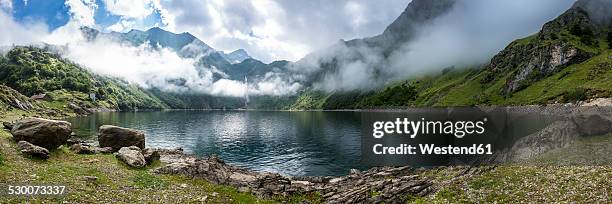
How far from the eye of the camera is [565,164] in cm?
3947

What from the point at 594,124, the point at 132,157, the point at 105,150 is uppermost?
the point at 594,124

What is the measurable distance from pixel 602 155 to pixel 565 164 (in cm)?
409

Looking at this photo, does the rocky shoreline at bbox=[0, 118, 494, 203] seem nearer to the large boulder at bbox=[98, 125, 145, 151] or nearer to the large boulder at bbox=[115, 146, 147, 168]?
the large boulder at bbox=[115, 146, 147, 168]

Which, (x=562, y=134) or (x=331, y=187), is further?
(x=331, y=187)

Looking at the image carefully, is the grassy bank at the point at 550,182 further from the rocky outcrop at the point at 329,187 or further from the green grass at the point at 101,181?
the green grass at the point at 101,181

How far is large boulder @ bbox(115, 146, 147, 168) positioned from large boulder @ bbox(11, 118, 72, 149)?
7061 mm

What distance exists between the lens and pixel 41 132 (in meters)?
44.8

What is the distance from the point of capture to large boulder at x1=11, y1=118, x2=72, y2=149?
44.4 m

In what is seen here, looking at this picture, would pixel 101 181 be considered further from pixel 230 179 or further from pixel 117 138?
pixel 117 138

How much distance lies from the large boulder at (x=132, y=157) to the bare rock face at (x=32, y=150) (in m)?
8.37

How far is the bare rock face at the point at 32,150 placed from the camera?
38969 mm

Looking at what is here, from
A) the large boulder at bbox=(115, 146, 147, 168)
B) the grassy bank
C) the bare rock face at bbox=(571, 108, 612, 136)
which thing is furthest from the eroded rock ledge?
the bare rock face at bbox=(571, 108, 612, 136)

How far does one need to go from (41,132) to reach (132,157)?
1089cm

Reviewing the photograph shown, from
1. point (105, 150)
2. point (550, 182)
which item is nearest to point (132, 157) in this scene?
point (105, 150)
